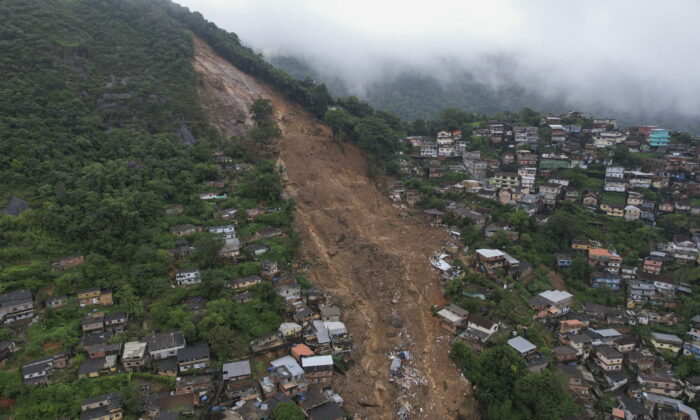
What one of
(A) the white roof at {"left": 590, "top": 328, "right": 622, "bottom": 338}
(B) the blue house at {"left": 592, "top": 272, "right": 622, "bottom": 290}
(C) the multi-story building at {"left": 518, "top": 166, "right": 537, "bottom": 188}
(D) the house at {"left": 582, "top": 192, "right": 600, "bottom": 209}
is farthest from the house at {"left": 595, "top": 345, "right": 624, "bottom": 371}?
(C) the multi-story building at {"left": 518, "top": 166, "right": 537, "bottom": 188}

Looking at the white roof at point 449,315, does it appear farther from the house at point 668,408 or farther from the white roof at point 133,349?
the white roof at point 133,349

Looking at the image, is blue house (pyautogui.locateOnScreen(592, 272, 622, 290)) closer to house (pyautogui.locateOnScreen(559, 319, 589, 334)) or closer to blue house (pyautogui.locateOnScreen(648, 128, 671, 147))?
house (pyautogui.locateOnScreen(559, 319, 589, 334))

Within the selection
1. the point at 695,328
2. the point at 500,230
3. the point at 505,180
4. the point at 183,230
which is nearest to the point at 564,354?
the point at 695,328

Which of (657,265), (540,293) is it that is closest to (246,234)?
(540,293)

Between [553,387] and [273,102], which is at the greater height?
[273,102]

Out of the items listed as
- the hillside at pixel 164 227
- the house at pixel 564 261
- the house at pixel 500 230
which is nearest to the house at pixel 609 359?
the house at pixel 564 261

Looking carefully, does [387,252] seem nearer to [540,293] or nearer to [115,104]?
[540,293]

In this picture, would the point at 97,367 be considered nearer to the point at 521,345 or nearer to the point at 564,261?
the point at 521,345
